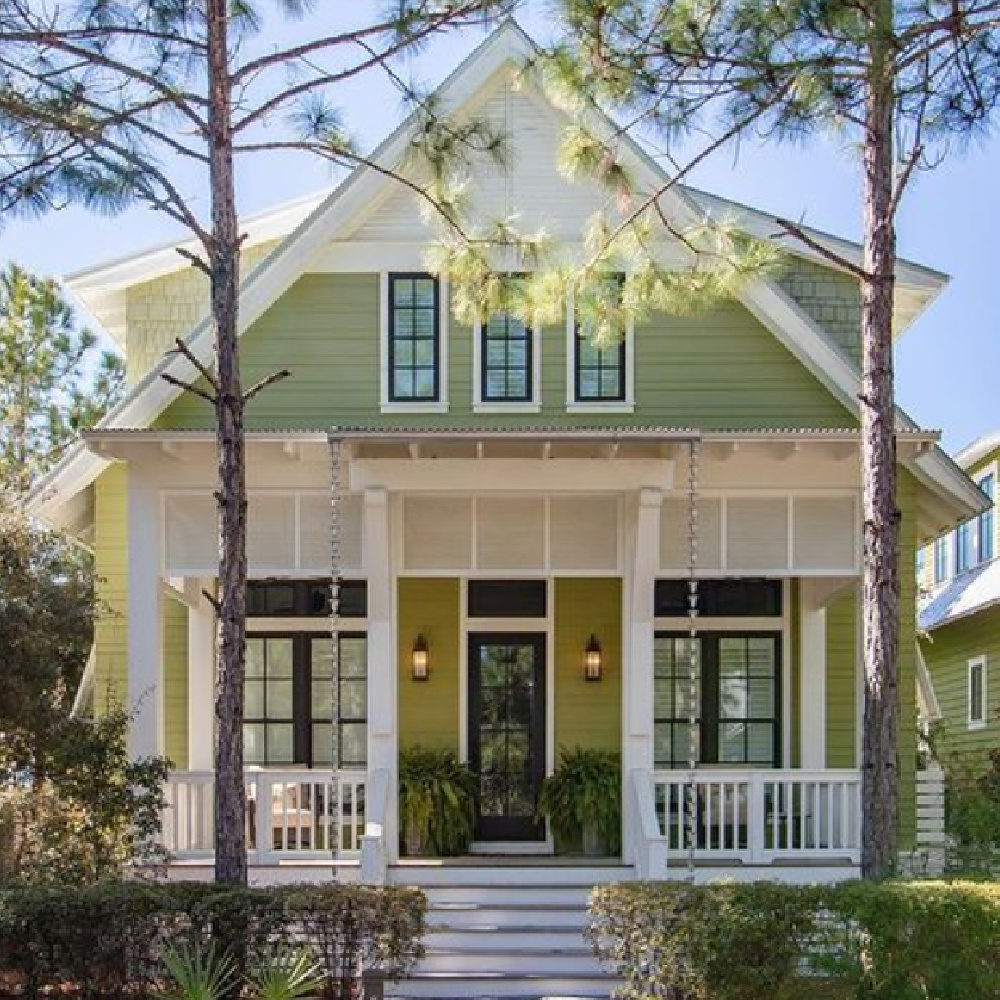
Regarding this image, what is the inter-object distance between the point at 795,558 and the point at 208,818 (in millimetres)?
5387

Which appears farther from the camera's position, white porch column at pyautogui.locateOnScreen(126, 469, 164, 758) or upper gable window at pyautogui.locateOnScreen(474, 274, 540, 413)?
upper gable window at pyautogui.locateOnScreen(474, 274, 540, 413)

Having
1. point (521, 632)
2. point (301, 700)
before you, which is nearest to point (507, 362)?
point (521, 632)

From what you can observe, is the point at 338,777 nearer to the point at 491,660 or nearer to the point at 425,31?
the point at 491,660

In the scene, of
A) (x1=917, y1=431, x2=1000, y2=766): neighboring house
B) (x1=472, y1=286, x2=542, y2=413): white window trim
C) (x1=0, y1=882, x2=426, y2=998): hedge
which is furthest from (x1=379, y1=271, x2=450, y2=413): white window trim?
(x1=917, y1=431, x2=1000, y2=766): neighboring house

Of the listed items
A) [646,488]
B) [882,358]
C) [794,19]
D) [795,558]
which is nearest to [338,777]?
[646,488]

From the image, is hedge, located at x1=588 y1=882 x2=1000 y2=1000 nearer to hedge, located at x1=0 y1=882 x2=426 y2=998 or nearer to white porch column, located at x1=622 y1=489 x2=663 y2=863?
hedge, located at x1=0 y1=882 x2=426 y2=998

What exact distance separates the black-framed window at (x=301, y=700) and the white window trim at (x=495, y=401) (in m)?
2.65

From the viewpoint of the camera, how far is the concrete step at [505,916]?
36.7ft

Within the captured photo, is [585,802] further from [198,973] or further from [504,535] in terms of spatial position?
[198,973]

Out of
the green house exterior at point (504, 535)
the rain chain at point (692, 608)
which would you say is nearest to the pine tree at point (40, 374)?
the green house exterior at point (504, 535)

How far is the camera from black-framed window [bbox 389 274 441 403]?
556 inches

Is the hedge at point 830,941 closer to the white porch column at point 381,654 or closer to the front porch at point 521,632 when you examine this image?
the front porch at point 521,632

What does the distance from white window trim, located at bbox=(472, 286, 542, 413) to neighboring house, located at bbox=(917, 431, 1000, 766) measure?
8781mm

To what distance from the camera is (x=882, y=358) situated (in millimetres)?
9391
